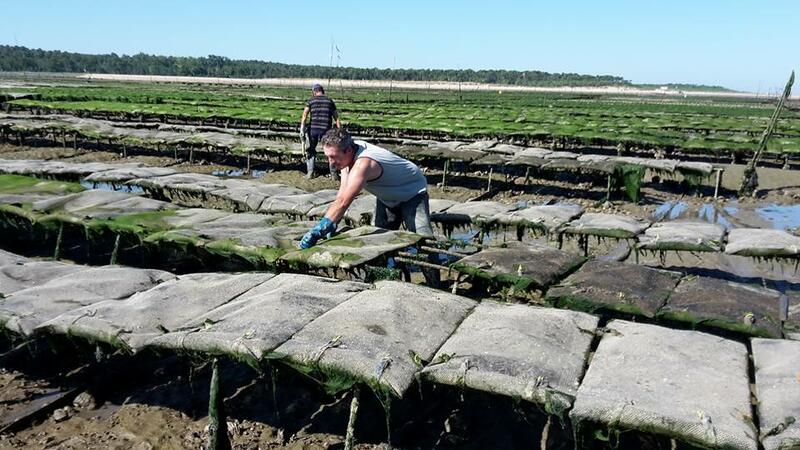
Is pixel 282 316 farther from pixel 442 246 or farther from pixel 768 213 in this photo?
pixel 768 213

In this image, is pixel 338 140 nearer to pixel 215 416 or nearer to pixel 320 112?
pixel 215 416

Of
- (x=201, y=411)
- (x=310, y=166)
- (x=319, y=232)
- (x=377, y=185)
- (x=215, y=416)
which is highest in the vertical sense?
(x=377, y=185)

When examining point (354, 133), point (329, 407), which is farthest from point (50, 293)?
point (354, 133)

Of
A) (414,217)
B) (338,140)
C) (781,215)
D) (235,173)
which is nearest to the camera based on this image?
(338,140)

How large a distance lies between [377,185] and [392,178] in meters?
0.19

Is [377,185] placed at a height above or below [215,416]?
above

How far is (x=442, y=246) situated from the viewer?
698 centimetres

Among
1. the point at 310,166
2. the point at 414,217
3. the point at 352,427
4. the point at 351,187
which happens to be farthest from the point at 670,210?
the point at 352,427

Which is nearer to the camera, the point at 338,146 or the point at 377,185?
the point at 338,146

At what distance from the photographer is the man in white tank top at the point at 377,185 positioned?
623 centimetres

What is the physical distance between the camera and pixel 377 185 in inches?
271

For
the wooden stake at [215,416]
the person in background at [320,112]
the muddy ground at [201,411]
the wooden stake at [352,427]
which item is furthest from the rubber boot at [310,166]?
the wooden stake at [352,427]

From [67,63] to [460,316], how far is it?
157842 millimetres

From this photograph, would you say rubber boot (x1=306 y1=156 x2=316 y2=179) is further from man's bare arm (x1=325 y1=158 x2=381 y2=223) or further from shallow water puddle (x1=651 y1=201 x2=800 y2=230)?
man's bare arm (x1=325 y1=158 x2=381 y2=223)
